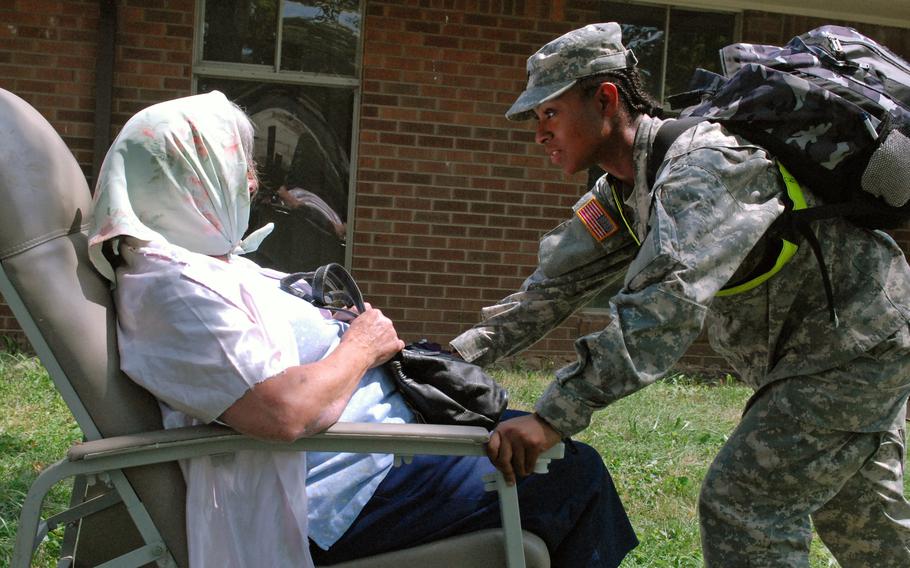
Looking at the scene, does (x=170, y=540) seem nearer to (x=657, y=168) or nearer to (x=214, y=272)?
(x=214, y=272)

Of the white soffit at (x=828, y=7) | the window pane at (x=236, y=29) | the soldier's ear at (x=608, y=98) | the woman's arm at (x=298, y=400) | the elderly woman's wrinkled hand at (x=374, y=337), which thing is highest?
the white soffit at (x=828, y=7)

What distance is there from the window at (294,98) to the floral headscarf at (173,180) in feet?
12.9

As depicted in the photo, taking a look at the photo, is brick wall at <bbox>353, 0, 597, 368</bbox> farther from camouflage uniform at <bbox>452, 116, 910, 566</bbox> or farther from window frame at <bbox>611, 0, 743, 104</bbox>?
camouflage uniform at <bbox>452, 116, 910, 566</bbox>

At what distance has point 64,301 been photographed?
2098 millimetres

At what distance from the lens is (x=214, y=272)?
2.18 metres

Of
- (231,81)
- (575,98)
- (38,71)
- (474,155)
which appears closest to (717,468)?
(575,98)

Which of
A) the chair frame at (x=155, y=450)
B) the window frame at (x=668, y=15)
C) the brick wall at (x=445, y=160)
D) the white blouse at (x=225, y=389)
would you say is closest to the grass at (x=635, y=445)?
the brick wall at (x=445, y=160)

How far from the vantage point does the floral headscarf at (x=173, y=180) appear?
2.20 meters

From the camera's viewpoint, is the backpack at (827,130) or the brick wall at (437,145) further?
the brick wall at (437,145)

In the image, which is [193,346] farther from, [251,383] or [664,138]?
[664,138]

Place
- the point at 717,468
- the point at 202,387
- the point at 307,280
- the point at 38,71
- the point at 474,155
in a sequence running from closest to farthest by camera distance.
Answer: the point at 202,387 → the point at 717,468 → the point at 307,280 → the point at 38,71 → the point at 474,155

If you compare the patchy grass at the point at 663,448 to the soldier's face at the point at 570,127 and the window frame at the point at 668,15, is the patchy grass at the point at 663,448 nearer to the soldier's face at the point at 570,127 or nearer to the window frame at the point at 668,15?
the soldier's face at the point at 570,127

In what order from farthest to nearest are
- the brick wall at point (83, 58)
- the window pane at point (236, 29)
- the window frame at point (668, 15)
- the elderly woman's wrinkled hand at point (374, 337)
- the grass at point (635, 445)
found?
1. the window frame at point (668, 15)
2. the window pane at point (236, 29)
3. the brick wall at point (83, 58)
4. the grass at point (635, 445)
5. the elderly woman's wrinkled hand at point (374, 337)

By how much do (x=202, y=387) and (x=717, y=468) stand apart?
137 centimetres
